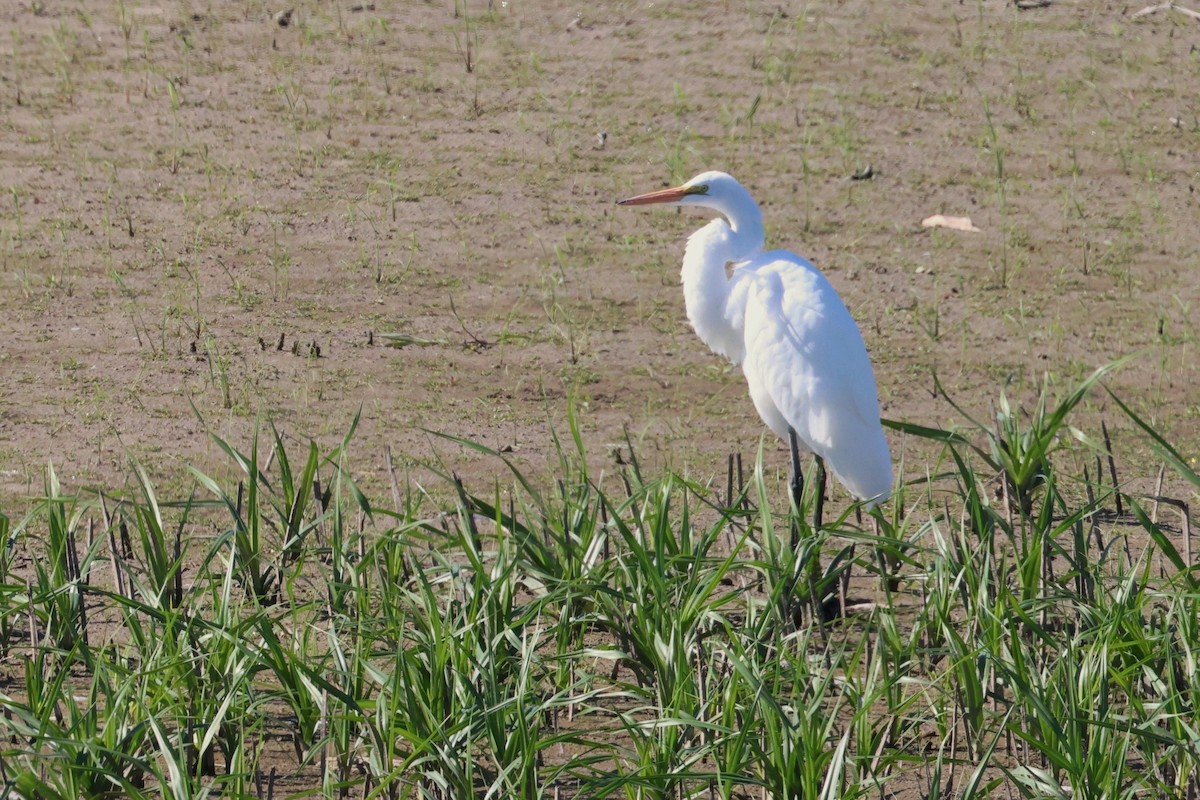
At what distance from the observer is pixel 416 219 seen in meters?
7.61

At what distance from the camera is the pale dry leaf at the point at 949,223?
7766 millimetres

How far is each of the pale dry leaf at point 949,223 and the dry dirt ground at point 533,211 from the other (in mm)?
61

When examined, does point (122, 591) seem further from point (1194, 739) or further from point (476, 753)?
point (1194, 739)

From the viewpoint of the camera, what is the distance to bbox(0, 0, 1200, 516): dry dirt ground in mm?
6266

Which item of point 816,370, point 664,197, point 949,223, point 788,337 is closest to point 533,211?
point 949,223

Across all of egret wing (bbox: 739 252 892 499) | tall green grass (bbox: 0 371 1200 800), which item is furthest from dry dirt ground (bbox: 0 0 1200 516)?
tall green grass (bbox: 0 371 1200 800)

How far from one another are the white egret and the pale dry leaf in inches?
94.1

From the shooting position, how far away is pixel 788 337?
533 centimetres

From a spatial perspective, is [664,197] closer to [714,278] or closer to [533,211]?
[714,278]

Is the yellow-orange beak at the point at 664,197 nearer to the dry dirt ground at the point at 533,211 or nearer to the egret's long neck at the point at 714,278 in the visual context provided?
the egret's long neck at the point at 714,278

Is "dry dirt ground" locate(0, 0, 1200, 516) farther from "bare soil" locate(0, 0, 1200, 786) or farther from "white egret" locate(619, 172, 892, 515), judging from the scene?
"white egret" locate(619, 172, 892, 515)

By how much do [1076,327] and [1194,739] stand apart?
4016 mm

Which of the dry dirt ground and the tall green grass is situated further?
the dry dirt ground

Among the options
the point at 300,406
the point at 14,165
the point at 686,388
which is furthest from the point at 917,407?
the point at 14,165
